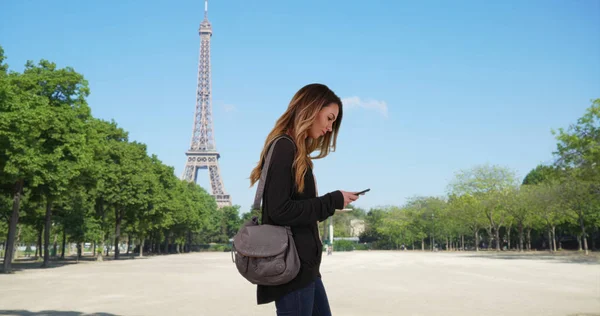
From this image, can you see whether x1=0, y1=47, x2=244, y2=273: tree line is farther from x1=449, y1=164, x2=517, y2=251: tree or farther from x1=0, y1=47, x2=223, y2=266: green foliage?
x1=449, y1=164, x2=517, y2=251: tree

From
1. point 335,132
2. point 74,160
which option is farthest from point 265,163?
point 74,160

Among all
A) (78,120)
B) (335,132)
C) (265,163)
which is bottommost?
(265,163)

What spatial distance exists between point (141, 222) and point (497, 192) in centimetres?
4081

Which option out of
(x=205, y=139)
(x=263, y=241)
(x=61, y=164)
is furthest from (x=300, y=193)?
(x=205, y=139)

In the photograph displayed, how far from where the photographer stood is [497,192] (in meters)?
62.9

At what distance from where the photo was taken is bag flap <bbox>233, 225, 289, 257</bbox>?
2445mm

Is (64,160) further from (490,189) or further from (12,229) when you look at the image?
(490,189)

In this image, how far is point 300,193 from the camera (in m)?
2.58

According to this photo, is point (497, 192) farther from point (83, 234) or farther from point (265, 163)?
point (265, 163)

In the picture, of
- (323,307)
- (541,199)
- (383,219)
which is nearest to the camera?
(323,307)

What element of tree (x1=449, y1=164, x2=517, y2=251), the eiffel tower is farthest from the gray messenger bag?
the eiffel tower

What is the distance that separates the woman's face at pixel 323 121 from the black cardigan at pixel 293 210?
0.19 m

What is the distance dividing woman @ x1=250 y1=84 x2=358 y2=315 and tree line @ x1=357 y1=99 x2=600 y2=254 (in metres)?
35.1

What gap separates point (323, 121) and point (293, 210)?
1.73 feet
